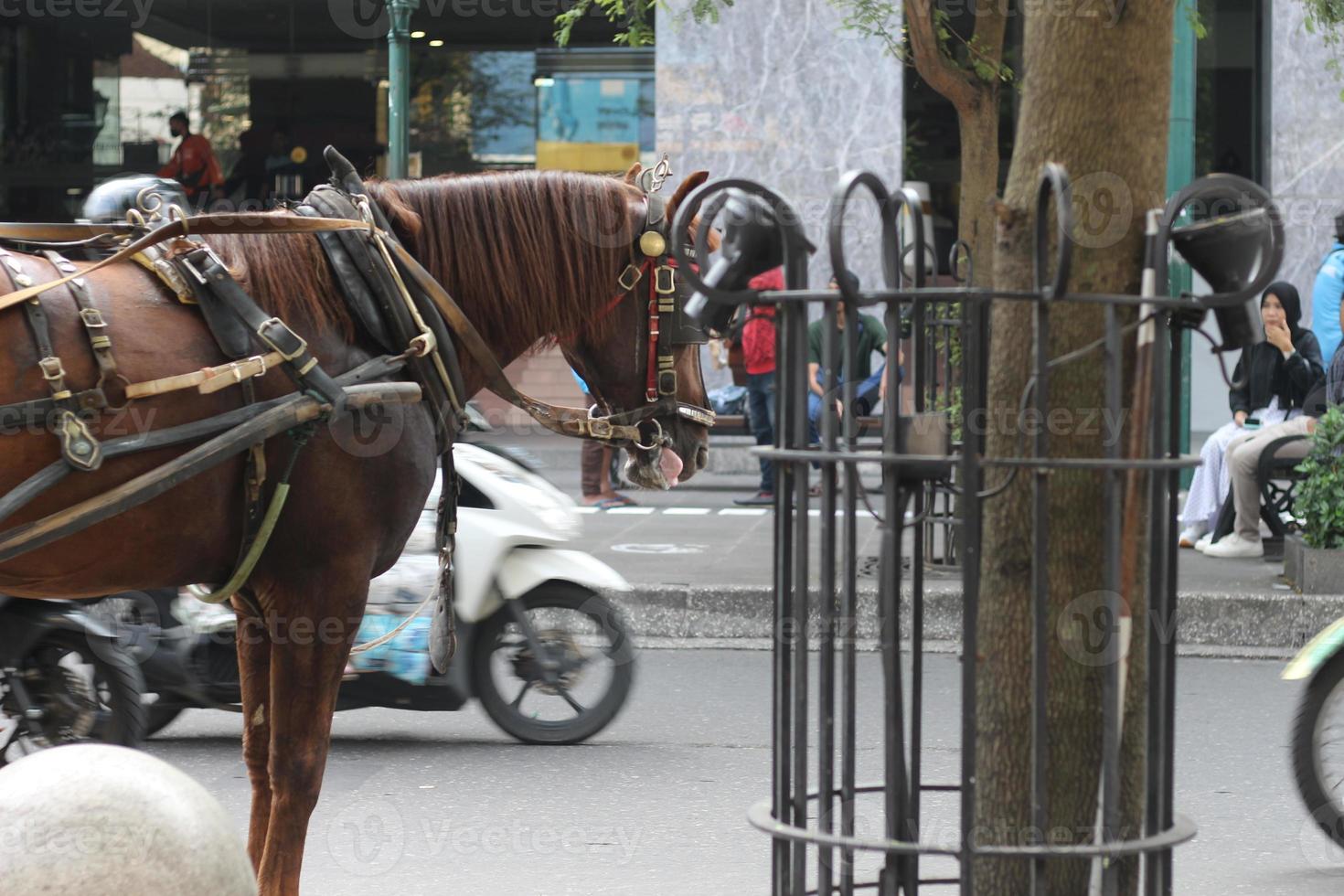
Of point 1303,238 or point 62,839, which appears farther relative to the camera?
point 1303,238

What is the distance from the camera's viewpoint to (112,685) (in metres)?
5.65

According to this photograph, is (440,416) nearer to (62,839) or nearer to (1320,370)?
(62,839)

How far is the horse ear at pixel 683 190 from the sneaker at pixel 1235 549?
6.67 metres

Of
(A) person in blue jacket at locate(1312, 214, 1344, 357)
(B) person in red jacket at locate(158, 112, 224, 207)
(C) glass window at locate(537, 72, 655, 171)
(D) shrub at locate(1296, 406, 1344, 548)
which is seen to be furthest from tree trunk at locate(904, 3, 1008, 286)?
(B) person in red jacket at locate(158, 112, 224, 207)

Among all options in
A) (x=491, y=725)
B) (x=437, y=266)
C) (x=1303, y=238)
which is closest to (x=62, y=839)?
(x=437, y=266)

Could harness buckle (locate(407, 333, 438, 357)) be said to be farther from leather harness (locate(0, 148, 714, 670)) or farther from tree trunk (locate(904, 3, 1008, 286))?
tree trunk (locate(904, 3, 1008, 286))

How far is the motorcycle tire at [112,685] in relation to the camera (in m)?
5.61

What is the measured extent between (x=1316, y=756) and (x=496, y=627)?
9.63ft

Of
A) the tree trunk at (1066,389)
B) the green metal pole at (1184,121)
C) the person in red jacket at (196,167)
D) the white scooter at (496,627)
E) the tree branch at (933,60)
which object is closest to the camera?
the tree trunk at (1066,389)

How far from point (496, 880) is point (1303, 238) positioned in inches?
483

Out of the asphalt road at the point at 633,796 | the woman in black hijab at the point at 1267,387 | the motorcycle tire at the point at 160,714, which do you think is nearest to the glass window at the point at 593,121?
the woman in black hijab at the point at 1267,387

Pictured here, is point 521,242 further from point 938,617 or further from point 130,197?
point 938,617

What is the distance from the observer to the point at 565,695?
634 centimetres

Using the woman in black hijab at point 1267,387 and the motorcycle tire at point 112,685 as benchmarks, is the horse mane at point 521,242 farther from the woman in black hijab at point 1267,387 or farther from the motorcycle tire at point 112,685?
Answer: the woman in black hijab at point 1267,387
